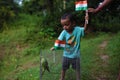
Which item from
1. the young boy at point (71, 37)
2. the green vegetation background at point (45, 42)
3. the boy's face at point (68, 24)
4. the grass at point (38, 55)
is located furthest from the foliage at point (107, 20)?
the boy's face at point (68, 24)

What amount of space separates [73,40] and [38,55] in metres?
3.26

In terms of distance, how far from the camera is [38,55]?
25.7 feet

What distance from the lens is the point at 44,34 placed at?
9.46m

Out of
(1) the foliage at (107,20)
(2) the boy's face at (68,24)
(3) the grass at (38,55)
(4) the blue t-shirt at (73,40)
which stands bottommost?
(3) the grass at (38,55)

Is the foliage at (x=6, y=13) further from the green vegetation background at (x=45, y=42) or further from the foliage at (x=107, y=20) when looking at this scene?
the foliage at (x=107, y=20)

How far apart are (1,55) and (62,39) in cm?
377

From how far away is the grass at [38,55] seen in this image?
5.79 metres

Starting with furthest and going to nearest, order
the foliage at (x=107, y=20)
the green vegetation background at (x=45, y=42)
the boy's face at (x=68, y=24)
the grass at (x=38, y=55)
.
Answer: the foliage at (x=107, y=20) → the green vegetation background at (x=45, y=42) → the grass at (x=38, y=55) → the boy's face at (x=68, y=24)

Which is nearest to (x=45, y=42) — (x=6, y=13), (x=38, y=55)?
(x=38, y=55)

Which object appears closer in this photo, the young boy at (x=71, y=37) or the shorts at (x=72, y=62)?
the young boy at (x=71, y=37)

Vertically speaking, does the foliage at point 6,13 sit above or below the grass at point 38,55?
above

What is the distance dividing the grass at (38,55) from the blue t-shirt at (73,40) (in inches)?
23.5

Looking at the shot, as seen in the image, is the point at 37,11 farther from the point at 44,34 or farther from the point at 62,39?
the point at 62,39

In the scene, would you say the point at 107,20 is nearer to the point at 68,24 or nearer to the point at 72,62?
the point at 72,62
